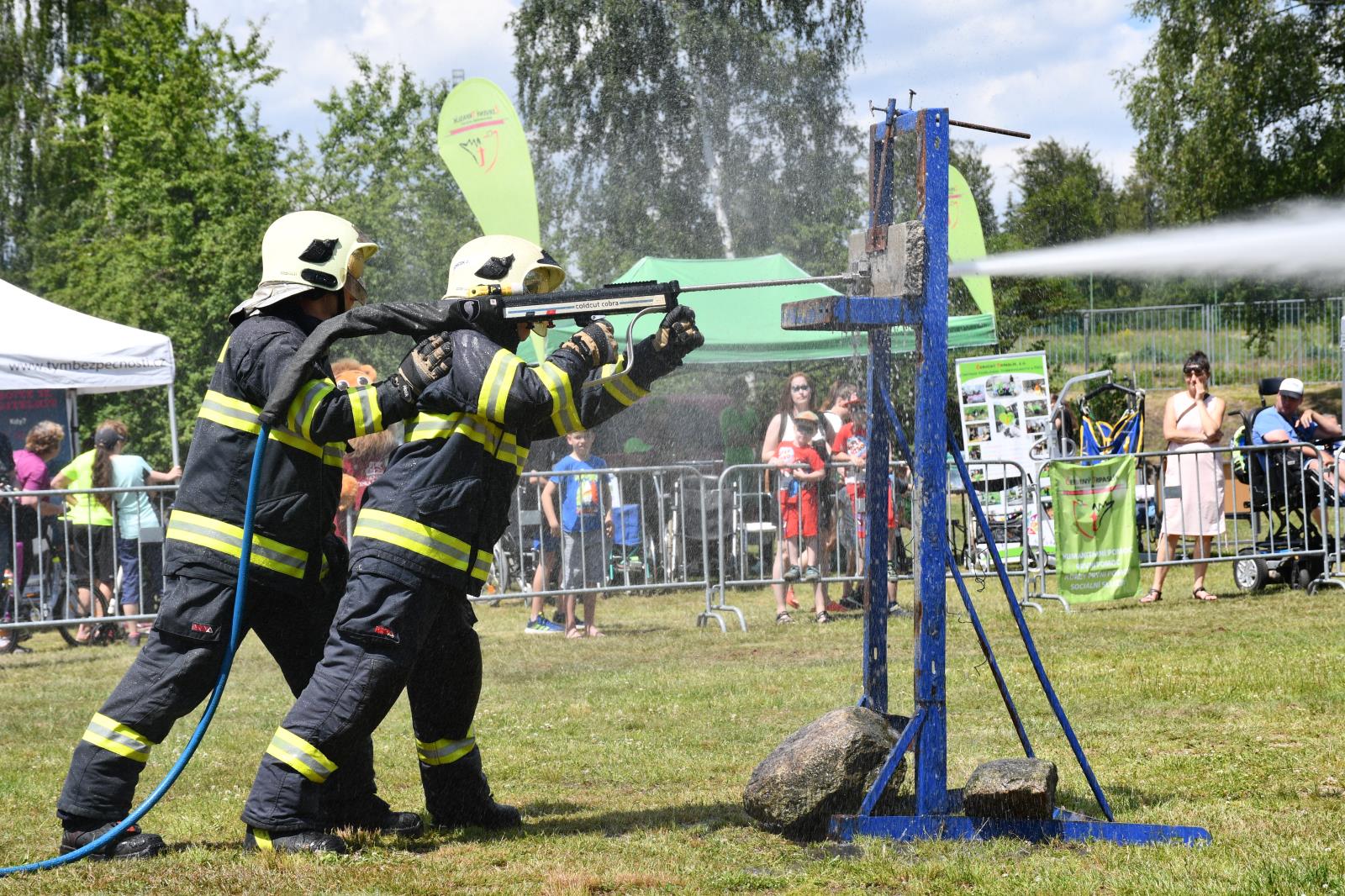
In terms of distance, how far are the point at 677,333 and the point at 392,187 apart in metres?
23.5

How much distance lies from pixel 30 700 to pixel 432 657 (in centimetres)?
491

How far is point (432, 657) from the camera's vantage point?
4.70 meters

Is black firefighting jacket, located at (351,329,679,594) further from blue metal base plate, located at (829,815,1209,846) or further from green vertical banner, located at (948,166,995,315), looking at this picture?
green vertical banner, located at (948,166,995,315)

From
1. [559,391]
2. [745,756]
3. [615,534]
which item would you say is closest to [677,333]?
[559,391]

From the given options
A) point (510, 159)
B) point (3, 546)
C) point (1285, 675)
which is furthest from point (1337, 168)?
point (3, 546)

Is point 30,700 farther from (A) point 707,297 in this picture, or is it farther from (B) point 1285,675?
(A) point 707,297

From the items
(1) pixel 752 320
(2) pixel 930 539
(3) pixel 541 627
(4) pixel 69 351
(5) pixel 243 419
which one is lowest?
(3) pixel 541 627

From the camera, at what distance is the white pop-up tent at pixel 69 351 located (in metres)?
12.8

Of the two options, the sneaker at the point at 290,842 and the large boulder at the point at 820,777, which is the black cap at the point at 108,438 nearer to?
the sneaker at the point at 290,842

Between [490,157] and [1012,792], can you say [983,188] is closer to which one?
[490,157]

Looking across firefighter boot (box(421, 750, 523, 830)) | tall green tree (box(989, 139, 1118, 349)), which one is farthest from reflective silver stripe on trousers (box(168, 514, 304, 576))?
tall green tree (box(989, 139, 1118, 349))

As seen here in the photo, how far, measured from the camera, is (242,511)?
14.4 ft

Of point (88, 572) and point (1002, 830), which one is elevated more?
point (88, 572)

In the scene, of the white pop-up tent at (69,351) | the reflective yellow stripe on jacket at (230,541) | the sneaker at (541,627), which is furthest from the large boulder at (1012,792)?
the white pop-up tent at (69,351)
